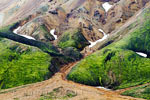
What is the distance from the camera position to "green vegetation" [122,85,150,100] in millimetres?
44200

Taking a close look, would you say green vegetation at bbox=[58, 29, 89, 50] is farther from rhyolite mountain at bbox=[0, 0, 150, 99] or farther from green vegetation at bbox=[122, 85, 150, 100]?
green vegetation at bbox=[122, 85, 150, 100]

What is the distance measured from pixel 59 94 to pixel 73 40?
51.8 metres

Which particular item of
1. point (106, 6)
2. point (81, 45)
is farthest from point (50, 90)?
point (106, 6)

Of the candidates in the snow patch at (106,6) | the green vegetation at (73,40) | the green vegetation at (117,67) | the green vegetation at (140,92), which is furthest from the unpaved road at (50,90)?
the snow patch at (106,6)

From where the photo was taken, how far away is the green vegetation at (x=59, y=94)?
134 feet

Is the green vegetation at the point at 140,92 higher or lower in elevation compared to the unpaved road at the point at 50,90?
lower

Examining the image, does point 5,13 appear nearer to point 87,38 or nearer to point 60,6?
point 60,6

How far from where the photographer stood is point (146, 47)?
69438 mm

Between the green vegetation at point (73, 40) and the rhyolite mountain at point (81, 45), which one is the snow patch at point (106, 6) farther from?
the green vegetation at point (73, 40)

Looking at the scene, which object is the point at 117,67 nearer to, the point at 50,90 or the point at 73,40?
the point at 50,90

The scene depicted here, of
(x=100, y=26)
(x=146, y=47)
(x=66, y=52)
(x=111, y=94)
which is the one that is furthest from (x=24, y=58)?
(x=100, y=26)

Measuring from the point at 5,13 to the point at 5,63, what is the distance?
317 ft

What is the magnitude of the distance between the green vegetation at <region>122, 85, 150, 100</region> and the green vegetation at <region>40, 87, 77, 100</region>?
46.5ft

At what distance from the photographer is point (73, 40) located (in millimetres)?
93188
